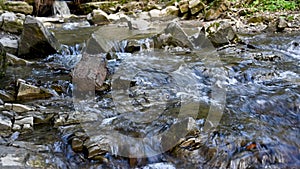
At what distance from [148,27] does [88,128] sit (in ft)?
22.5

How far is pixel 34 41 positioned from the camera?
18.8ft

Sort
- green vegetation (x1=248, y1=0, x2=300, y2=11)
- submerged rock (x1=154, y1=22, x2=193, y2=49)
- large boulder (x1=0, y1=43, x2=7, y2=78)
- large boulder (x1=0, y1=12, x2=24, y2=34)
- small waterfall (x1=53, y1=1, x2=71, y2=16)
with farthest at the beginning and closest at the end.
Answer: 1. small waterfall (x1=53, y1=1, x2=71, y2=16)
2. green vegetation (x1=248, y1=0, x2=300, y2=11)
3. large boulder (x1=0, y1=12, x2=24, y2=34)
4. submerged rock (x1=154, y1=22, x2=193, y2=49)
5. large boulder (x1=0, y1=43, x2=7, y2=78)

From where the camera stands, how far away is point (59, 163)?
2.44 m

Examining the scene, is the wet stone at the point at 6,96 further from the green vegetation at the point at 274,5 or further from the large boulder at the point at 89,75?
the green vegetation at the point at 274,5

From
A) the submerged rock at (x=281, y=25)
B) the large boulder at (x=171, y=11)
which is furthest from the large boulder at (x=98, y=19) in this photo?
the submerged rock at (x=281, y=25)

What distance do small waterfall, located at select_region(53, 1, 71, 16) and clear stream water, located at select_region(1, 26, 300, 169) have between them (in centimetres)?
684

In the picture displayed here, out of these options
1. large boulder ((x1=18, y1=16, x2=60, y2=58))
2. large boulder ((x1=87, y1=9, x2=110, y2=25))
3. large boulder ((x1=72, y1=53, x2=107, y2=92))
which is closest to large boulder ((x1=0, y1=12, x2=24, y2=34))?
large boulder ((x1=18, y1=16, x2=60, y2=58))

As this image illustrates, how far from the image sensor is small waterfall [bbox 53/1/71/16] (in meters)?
12.4

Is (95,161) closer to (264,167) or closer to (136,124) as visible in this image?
(136,124)

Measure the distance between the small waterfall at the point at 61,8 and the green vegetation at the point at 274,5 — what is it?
8.25 m

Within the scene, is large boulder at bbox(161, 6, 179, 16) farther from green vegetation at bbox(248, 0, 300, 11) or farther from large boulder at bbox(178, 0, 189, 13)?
green vegetation at bbox(248, 0, 300, 11)

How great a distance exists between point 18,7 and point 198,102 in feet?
32.8

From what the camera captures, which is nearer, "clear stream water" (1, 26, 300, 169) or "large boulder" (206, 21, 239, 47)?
"clear stream water" (1, 26, 300, 169)

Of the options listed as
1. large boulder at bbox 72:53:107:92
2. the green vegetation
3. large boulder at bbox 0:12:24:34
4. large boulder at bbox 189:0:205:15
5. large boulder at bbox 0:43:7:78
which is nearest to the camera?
large boulder at bbox 72:53:107:92
